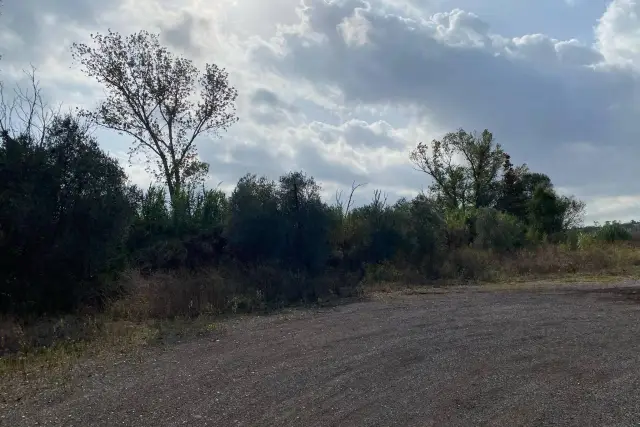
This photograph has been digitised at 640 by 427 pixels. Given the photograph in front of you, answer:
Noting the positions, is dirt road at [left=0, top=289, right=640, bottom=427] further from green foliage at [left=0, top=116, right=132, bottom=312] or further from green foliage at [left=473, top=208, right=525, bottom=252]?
green foliage at [left=473, top=208, right=525, bottom=252]

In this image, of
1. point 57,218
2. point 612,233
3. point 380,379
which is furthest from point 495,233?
point 380,379

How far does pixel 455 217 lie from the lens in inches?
1544

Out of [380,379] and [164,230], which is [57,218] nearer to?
[164,230]

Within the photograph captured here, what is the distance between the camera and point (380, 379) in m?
8.74

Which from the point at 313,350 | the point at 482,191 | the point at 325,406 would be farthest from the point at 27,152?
the point at 482,191

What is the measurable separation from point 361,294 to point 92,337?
365 inches

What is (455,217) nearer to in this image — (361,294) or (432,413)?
(361,294)

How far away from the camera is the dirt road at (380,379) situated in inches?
287

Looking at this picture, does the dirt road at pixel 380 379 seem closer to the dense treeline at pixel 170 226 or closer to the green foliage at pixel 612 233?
the dense treeline at pixel 170 226

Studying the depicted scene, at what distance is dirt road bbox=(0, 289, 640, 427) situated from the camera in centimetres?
729

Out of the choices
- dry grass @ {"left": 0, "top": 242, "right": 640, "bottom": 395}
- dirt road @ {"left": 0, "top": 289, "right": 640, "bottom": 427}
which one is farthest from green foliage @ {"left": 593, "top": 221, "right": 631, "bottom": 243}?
dirt road @ {"left": 0, "top": 289, "right": 640, "bottom": 427}

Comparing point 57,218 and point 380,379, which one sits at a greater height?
point 57,218

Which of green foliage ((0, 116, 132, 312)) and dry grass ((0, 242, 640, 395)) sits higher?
green foliage ((0, 116, 132, 312))

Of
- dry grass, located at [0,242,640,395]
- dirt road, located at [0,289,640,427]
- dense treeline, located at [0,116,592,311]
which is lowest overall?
→ dirt road, located at [0,289,640,427]
